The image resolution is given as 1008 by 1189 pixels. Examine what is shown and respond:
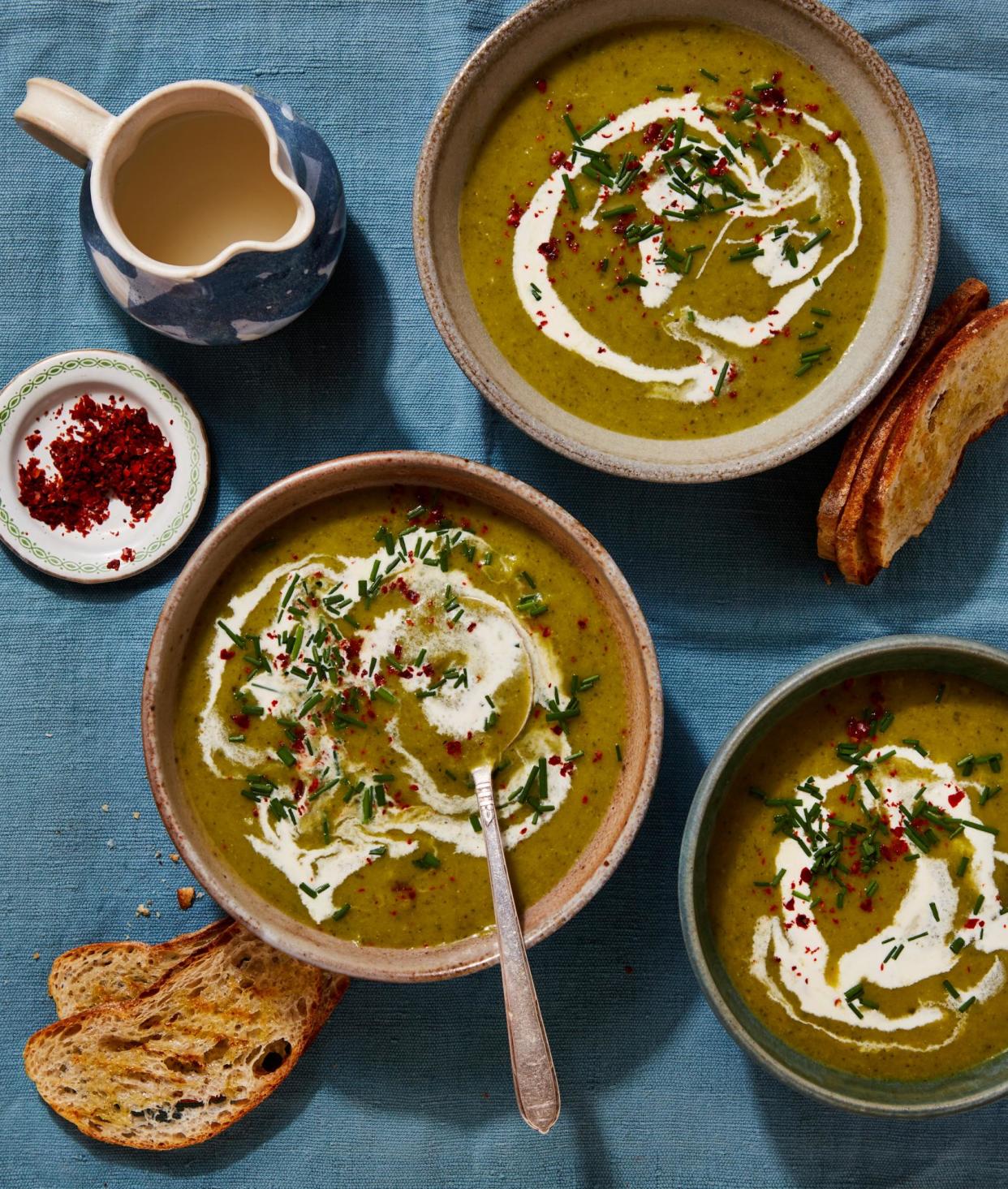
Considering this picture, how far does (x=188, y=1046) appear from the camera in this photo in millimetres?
2639

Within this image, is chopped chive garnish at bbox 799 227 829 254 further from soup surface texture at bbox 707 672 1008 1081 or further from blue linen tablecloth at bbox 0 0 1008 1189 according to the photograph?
soup surface texture at bbox 707 672 1008 1081

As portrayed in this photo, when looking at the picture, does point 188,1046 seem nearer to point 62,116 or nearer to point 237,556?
point 237,556

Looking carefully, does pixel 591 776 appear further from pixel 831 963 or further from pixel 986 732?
pixel 986 732

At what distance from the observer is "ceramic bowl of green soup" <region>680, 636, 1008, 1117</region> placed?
2.39 meters

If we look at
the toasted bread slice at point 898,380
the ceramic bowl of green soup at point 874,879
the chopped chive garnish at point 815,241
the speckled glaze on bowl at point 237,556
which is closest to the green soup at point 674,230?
the chopped chive garnish at point 815,241

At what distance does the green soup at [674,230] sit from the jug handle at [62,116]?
76cm

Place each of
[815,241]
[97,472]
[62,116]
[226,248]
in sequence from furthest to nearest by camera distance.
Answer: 1. [97,472]
2. [815,241]
3. [226,248]
4. [62,116]

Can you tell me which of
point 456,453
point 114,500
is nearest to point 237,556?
point 114,500

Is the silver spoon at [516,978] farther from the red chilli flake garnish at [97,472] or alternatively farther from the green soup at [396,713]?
the red chilli flake garnish at [97,472]

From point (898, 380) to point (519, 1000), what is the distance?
5.14ft

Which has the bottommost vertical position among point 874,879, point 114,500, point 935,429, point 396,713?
point 874,879

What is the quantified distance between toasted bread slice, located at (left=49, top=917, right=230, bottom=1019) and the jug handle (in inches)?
68.2

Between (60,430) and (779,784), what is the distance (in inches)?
72.4

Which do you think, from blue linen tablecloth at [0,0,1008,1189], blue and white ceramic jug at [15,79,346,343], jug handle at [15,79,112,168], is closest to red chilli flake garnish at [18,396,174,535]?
blue linen tablecloth at [0,0,1008,1189]
